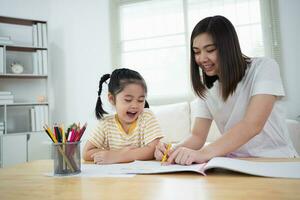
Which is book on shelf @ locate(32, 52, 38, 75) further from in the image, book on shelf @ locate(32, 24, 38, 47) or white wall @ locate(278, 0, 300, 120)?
white wall @ locate(278, 0, 300, 120)

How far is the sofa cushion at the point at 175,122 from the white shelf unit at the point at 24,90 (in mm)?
1411

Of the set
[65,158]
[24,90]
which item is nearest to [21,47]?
[24,90]

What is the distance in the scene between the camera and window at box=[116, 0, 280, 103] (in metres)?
2.74

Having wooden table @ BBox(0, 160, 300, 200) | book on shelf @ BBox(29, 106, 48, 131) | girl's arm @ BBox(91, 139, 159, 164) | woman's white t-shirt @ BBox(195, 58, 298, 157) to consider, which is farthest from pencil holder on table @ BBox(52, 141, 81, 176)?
book on shelf @ BBox(29, 106, 48, 131)

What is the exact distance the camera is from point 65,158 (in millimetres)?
727

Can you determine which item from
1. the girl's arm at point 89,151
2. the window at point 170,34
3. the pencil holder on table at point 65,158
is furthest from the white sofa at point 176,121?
the pencil holder on table at point 65,158

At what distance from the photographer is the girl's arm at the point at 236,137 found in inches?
30.2

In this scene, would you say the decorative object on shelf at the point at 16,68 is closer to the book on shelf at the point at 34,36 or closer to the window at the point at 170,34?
the book on shelf at the point at 34,36

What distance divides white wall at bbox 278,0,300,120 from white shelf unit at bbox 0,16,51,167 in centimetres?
266

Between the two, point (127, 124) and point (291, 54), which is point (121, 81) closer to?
point (127, 124)

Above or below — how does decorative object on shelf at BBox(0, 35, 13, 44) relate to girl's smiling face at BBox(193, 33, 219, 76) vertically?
above

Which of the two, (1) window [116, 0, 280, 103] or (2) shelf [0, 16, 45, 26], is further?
(2) shelf [0, 16, 45, 26]

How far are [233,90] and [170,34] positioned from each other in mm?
2136

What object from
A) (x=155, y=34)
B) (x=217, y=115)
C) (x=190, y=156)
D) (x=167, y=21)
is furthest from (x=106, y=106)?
(x=190, y=156)
